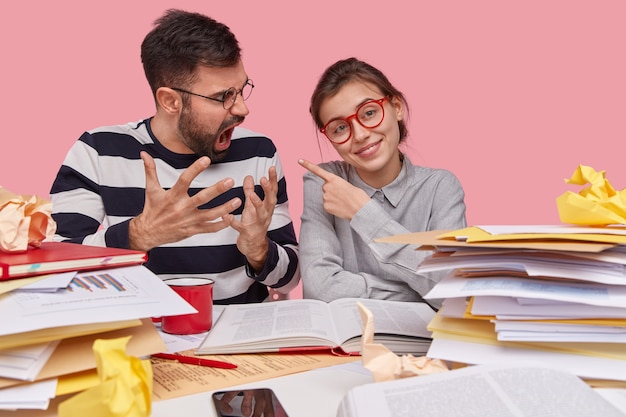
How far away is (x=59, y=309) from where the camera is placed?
2.87 ft

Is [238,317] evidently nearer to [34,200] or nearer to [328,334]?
[328,334]

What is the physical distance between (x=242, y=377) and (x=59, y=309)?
1.24ft

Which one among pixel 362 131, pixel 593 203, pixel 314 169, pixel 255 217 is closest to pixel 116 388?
pixel 593 203

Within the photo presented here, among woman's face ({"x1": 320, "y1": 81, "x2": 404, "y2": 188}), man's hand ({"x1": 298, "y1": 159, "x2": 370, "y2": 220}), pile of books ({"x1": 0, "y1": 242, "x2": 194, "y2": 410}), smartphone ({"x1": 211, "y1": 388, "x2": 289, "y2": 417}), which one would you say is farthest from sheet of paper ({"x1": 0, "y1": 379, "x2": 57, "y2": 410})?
woman's face ({"x1": 320, "y1": 81, "x2": 404, "y2": 188})

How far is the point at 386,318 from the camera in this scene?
135 centimetres

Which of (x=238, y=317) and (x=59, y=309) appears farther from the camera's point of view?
(x=238, y=317)

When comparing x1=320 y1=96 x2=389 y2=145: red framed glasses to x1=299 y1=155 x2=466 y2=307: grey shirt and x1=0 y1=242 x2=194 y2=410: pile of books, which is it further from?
x1=0 y1=242 x2=194 y2=410: pile of books

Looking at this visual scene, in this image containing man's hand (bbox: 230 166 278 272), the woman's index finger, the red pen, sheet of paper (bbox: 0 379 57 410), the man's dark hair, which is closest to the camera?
sheet of paper (bbox: 0 379 57 410)

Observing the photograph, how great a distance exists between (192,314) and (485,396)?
79cm

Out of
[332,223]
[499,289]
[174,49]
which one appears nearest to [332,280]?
[332,223]

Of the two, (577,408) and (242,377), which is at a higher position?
(577,408)

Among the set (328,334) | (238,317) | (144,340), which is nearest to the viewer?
(144,340)

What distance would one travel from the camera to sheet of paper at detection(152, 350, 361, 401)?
41.4 inches

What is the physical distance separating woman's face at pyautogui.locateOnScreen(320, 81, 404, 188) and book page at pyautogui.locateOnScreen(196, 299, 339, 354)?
25.8 inches
